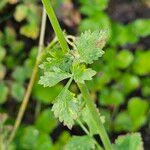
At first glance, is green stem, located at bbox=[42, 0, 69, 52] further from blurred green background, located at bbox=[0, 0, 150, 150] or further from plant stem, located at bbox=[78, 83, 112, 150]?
blurred green background, located at bbox=[0, 0, 150, 150]

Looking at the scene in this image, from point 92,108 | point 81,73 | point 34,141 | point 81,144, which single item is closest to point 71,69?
point 81,73

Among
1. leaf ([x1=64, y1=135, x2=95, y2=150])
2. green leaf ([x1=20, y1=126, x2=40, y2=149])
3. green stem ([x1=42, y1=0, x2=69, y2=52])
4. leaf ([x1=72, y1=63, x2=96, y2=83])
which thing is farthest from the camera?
green leaf ([x1=20, y1=126, x2=40, y2=149])

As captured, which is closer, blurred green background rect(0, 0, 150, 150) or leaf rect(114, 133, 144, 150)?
leaf rect(114, 133, 144, 150)

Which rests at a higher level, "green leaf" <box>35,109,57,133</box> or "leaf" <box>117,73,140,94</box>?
"green leaf" <box>35,109,57,133</box>

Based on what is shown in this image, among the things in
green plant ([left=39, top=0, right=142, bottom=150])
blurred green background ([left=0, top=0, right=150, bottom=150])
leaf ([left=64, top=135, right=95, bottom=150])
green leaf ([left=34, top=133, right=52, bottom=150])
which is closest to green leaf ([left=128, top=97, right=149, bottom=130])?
blurred green background ([left=0, top=0, right=150, bottom=150])

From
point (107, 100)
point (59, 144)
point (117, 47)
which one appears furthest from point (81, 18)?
point (59, 144)

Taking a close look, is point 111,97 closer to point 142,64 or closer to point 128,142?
point 142,64

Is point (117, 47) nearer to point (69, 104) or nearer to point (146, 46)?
point (146, 46)
